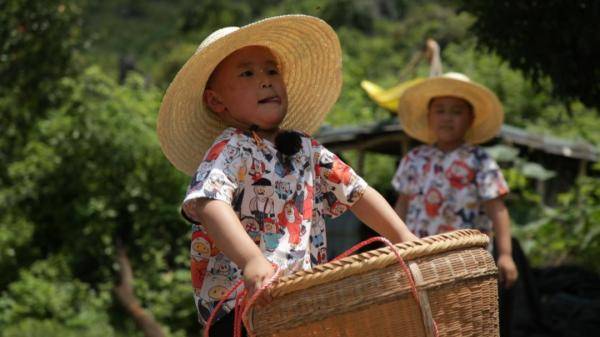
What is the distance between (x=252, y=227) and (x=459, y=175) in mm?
2488

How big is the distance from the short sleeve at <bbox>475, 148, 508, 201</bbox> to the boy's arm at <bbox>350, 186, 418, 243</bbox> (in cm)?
205

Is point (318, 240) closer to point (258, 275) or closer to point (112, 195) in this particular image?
point (258, 275)

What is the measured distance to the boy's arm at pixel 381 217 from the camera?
11.1ft

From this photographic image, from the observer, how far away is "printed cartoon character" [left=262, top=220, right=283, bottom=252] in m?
3.23

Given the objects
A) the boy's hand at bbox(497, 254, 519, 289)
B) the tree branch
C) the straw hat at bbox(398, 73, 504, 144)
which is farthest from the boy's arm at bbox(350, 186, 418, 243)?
the tree branch

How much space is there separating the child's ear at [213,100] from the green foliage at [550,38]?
3.06 metres

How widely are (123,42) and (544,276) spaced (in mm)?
39821

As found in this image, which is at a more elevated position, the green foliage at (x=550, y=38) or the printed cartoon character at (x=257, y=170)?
the green foliage at (x=550, y=38)

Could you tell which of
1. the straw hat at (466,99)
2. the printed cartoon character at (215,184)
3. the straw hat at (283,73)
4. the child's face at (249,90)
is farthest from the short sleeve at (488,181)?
the printed cartoon character at (215,184)

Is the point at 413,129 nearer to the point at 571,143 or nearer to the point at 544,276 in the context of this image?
the point at 544,276

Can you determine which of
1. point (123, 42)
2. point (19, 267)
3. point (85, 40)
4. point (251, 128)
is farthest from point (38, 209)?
point (123, 42)

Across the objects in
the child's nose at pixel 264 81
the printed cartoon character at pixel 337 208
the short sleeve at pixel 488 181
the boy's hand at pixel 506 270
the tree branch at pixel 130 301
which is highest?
the child's nose at pixel 264 81

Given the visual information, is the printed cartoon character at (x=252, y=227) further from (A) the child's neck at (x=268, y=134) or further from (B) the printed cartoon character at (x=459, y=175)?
(B) the printed cartoon character at (x=459, y=175)

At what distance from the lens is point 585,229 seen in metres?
9.59
